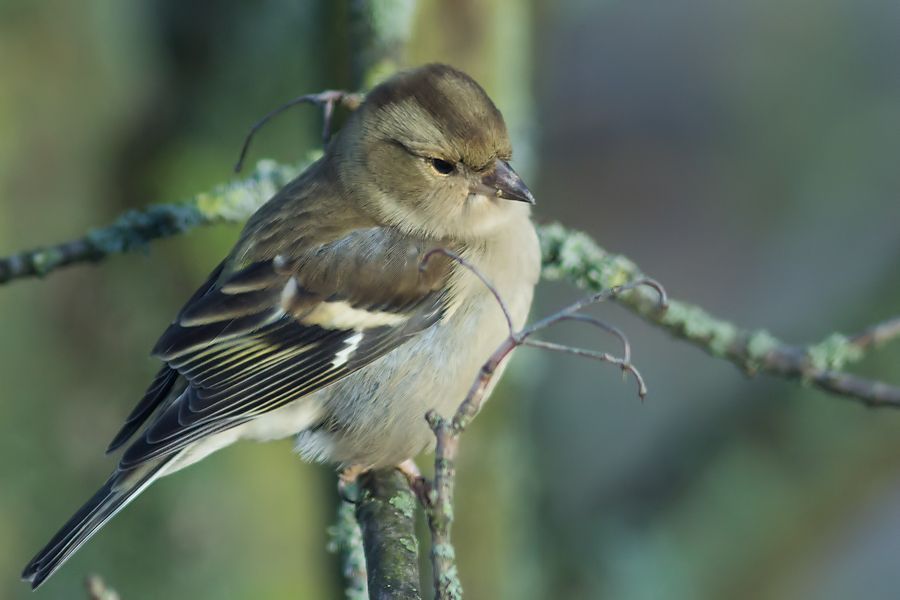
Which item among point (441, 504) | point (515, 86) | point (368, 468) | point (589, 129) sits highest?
point (589, 129)

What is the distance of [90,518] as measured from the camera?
3.10 metres

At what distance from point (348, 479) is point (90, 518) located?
2.27 feet

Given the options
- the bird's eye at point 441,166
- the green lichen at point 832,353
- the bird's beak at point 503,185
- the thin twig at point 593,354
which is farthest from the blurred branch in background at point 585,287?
the thin twig at point 593,354

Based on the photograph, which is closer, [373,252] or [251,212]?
[373,252]

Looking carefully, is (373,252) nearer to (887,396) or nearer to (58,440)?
(887,396)

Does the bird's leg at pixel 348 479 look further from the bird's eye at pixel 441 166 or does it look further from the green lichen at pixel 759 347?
the green lichen at pixel 759 347

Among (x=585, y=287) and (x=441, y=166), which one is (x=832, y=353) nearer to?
(x=585, y=287)

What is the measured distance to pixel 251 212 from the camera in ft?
12.1

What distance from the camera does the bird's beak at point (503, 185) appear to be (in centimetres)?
336

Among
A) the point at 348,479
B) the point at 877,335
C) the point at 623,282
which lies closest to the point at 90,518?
the point at 348,479

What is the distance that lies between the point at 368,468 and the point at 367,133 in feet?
3.24

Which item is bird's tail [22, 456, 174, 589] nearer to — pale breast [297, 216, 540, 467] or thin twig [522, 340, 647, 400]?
pale breast [297, 216, 540, 467]

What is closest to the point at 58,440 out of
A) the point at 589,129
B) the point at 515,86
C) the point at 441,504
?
the point at 515,86

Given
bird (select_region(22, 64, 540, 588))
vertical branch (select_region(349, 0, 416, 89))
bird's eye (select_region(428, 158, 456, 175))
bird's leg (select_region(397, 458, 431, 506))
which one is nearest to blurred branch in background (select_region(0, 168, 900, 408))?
bird (select_region(22, 64, 540, 588))
